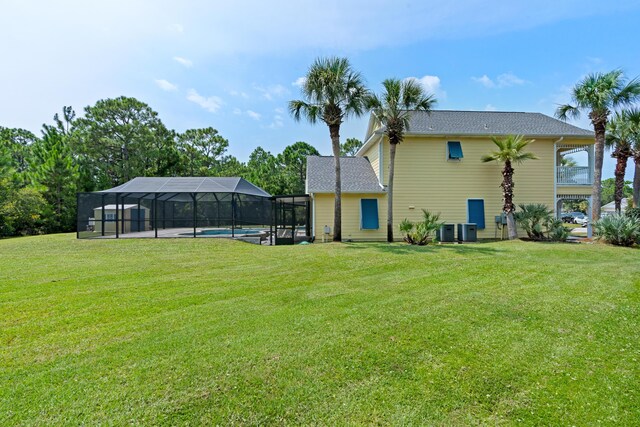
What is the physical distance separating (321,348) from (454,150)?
1325 cm

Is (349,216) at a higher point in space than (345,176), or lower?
lower

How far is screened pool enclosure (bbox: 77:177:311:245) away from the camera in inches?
570

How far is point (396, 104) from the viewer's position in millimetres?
12008

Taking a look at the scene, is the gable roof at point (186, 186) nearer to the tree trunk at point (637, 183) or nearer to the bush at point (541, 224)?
the bush at point (541, 224)

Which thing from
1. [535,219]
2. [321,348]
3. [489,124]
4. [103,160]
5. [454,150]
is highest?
[103,160]

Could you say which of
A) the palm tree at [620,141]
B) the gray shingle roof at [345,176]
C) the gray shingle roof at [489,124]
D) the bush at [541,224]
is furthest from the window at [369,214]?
the palm tree at [620,141]

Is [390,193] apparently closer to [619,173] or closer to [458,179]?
[458,179]

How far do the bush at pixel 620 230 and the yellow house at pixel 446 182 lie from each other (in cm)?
307

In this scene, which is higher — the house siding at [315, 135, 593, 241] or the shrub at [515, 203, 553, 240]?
the house siding at [315, 135, 593, 241]

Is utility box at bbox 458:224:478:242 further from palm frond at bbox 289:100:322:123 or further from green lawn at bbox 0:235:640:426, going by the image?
palm frond at bbox 289:100:322:123

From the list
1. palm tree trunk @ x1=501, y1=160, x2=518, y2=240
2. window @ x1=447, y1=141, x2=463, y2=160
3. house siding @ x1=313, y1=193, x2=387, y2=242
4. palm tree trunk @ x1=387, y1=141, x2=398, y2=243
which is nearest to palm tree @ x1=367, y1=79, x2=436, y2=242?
palm tree trunk @ x1=387, y1=141, x2=398, y2=243

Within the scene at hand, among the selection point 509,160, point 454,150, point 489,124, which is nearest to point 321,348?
point 509,160

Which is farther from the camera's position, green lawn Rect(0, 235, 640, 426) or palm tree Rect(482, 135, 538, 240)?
palm tree Rect(482, 135, 538, 240)

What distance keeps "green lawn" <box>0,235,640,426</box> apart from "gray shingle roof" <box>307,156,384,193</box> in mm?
7533
